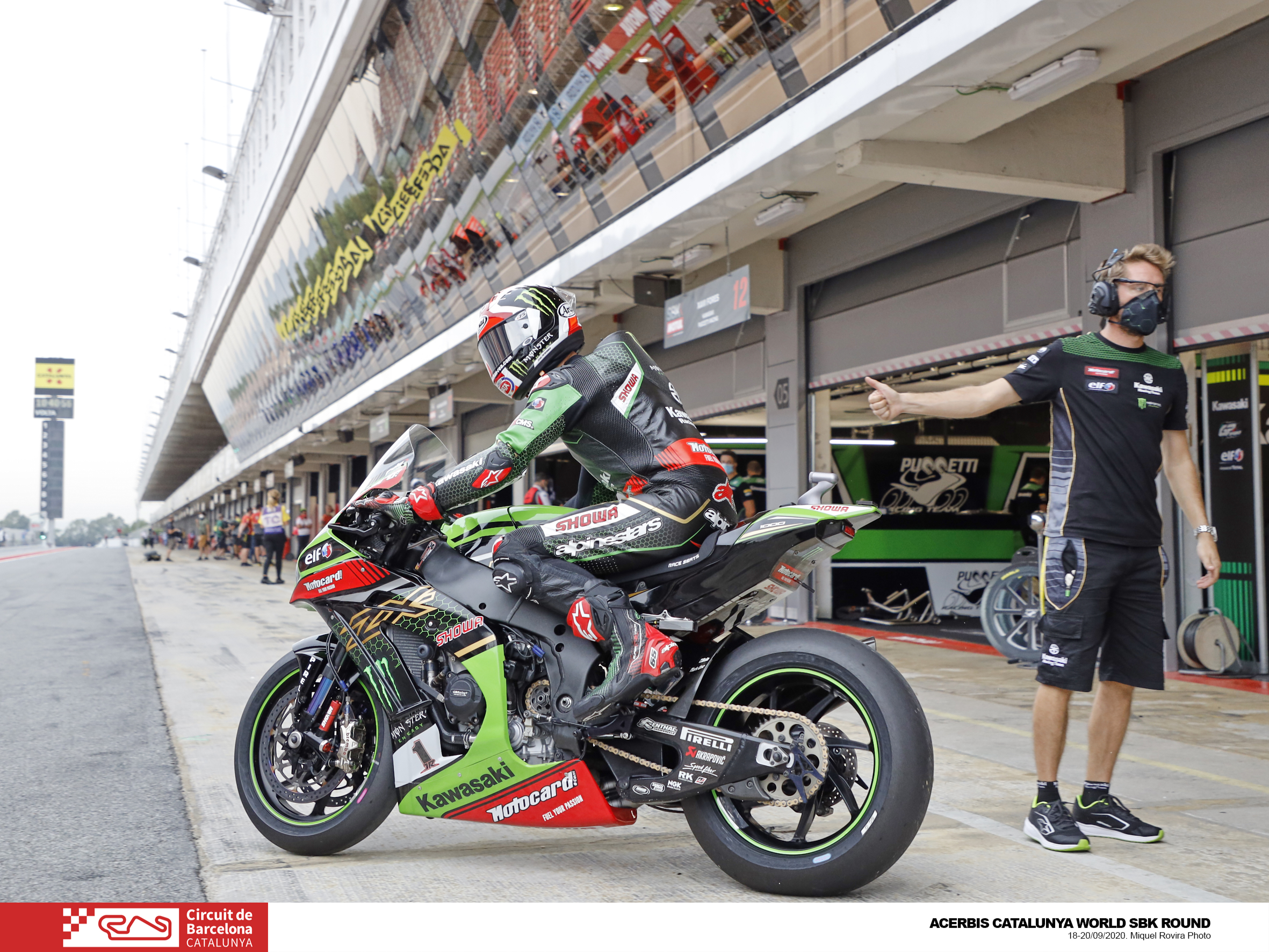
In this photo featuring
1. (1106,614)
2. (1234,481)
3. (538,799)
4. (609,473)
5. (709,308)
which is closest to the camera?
(538,799)

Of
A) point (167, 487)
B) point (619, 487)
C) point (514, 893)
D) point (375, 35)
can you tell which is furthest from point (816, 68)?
point (167, 487)

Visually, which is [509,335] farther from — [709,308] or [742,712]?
[709,308]

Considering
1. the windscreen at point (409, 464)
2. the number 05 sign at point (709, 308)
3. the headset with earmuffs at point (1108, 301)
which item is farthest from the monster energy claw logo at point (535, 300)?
the number 05 sign at point (709, 308)

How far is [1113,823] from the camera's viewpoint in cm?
357

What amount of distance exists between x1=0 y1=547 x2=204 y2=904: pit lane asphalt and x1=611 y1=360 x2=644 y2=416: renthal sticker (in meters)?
1.78

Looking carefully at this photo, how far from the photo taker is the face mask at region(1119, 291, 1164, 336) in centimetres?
359

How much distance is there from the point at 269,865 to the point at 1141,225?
725 centimetres

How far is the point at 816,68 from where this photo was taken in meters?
7.89

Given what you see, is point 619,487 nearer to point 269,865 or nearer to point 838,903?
point 838,903

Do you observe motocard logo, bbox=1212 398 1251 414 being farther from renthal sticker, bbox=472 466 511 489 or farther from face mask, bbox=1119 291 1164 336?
renthal sticker, bbox=472 466 511 489

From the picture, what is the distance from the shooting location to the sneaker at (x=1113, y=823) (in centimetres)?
352

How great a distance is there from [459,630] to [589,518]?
0.53 meters

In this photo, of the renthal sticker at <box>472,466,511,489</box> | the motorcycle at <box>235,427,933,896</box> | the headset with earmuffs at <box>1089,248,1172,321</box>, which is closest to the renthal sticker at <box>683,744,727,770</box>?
the motorcycle at <box>235,427,933,896</box>

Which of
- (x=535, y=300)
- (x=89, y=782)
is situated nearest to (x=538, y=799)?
(x=535, y=300)
